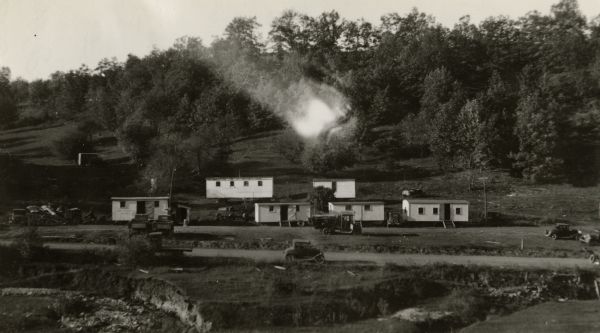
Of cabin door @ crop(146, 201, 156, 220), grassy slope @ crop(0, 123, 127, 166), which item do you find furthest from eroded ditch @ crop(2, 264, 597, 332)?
grassy slope @ crop(0, 123, 127, 166)

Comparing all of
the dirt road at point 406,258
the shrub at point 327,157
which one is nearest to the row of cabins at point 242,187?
the shrub at point 327,157

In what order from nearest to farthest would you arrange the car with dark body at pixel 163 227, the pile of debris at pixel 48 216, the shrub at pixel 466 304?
the shrub at pixel 466 304, the car with dark body at pixel 163 227, the pile of debris at pixel 48 216

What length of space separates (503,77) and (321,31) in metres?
39.6

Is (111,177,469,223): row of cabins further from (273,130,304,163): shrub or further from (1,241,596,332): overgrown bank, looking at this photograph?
(273,130,304,163): shrub

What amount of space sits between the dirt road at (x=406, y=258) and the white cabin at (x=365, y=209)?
36.2ft

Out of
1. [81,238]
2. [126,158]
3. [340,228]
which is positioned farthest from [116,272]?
[126,158]

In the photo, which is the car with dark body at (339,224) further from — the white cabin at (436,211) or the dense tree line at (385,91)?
the dense tree line at (385,91)

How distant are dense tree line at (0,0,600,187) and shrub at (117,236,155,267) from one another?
24239 mm

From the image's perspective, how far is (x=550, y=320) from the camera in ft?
82.9

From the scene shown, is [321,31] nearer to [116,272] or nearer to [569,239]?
[569,239]

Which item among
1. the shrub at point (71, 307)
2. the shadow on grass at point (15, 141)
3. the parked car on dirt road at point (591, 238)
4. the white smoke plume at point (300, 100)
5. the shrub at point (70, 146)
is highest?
the white smoke plume at point (300, 100)

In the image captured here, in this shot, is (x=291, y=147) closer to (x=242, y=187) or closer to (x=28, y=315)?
(x=242, y=187)

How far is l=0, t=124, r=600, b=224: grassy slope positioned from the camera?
5422 cm

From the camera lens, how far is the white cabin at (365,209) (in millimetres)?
47562
